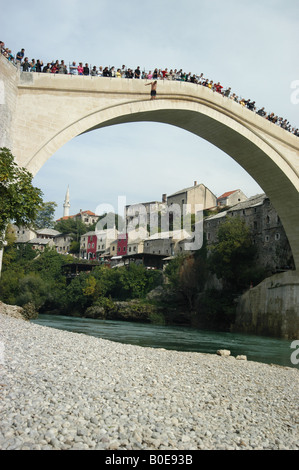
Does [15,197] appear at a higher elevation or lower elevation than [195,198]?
lower

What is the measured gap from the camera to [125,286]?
39062 millimetres

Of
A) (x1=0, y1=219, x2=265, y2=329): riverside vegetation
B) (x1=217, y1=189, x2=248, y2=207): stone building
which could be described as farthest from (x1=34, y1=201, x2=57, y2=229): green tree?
(x1=217, y1=189, x2=248, y2=207): stone building

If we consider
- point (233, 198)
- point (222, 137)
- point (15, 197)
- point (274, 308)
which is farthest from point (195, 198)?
point (15, 197)

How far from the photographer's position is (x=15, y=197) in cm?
823

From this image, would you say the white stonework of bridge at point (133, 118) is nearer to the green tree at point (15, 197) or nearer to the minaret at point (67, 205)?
the green tree at point (15, 197)

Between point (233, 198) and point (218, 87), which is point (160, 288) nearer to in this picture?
point (233, 198)

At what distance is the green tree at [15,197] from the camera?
26.3ft

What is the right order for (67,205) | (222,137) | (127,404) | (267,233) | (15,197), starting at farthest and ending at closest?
(67,205) < (267,233) < (222,137) < (15,197) < (127,404)

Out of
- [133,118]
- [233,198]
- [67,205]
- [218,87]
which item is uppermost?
[67,205]

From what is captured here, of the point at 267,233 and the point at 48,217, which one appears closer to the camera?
the point at 267,233

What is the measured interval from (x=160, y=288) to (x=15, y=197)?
3027cm

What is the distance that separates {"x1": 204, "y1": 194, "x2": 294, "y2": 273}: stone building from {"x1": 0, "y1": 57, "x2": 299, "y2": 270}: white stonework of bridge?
821 centimetres

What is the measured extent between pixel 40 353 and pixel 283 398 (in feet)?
13.1
